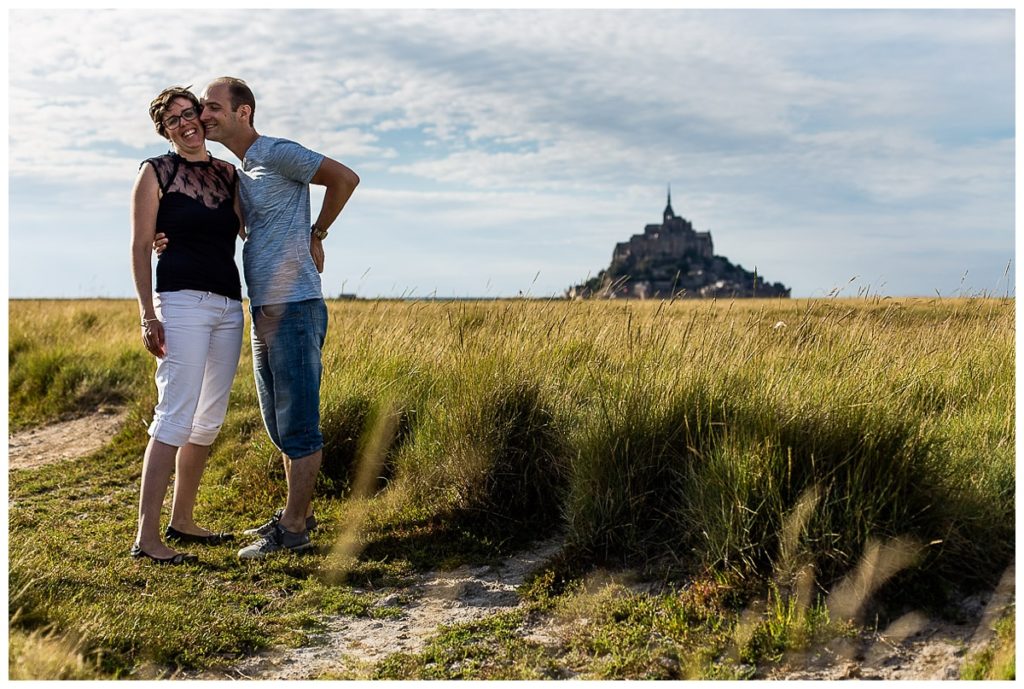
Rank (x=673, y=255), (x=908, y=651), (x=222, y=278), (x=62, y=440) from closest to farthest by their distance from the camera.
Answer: (x=908, y=651)
(x=222, y=278)
(x=62, y=440)
(x=673, y=255)

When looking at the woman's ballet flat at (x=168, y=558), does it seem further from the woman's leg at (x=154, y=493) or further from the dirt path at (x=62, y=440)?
the dirt path at (x=62, y=440)

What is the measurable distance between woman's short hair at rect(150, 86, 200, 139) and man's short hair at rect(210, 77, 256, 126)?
0.14m

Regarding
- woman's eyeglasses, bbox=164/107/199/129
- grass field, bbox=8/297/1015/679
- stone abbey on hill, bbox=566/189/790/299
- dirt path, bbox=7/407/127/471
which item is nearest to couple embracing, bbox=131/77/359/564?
woman's eyeglasses, bbox=164/107/199/129

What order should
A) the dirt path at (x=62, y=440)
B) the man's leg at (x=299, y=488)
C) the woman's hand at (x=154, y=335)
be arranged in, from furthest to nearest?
the dirt path at (x=62, y=440), the man's leg at (x=299, y=488), the woman's hand at (x=154, y=335)

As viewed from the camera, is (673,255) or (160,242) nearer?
(160,242)

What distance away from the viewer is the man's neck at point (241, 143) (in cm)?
488

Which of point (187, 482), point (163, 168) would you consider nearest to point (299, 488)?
point (187, 482)

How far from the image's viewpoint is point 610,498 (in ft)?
14.6

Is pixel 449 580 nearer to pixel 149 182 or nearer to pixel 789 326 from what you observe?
pixel 149 182

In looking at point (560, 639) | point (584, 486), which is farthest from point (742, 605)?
point (584, 486)

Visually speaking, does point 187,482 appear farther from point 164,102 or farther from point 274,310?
point 164,102

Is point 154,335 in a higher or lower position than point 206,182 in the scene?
lower

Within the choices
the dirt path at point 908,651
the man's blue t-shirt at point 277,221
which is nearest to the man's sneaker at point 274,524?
the man's blue t-shirt at point 277,221

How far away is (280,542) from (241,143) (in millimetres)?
2214
